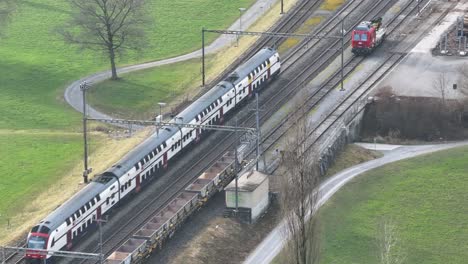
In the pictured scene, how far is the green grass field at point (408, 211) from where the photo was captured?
10600 cm

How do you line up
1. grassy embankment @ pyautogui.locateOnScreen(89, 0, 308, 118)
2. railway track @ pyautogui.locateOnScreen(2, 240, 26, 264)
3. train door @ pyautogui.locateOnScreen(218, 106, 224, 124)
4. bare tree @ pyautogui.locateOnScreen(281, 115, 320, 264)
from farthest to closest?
grassy embankment @ pyautogui.locateOnScreen(89, 0, 308, 118)
train door @ pyautogui.locateOnScreen(218, 106, 224, 124)
railway track @ pyautogui.locateOnScreen(2, 240, 26, 264)
bare tree @ pyautogui.locateOnScreen(281, 115, 320, 264)

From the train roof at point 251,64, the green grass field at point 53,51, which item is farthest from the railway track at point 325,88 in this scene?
the green grass field at point 53,51

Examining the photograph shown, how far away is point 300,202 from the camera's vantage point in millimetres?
94562

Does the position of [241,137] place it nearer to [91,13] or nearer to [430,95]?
[430,95]

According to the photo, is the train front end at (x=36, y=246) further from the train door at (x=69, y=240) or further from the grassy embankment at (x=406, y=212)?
the grassy embankment at (x=406, y=212)

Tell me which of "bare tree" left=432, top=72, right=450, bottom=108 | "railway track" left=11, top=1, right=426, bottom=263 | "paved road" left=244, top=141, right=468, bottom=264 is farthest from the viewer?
"bare tree" left=432, top=72, right=450, bottom=108

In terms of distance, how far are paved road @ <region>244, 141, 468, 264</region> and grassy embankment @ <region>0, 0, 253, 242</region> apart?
76.7ft

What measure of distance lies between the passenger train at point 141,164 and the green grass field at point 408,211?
18244 mm

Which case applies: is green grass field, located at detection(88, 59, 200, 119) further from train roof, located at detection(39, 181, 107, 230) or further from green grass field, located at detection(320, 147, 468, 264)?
train roof, located at detection(39, 181, 107, 230)

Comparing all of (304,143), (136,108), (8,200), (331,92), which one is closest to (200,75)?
(136,108)

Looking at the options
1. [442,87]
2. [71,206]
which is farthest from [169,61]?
[71,206]

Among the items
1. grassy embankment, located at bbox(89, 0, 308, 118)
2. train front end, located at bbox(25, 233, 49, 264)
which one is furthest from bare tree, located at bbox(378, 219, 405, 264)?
grassy embankment, located at bbox(89, 0, 308, 118)

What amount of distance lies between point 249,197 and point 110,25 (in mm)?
57094

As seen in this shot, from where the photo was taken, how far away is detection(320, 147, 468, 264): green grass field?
4173 inches
